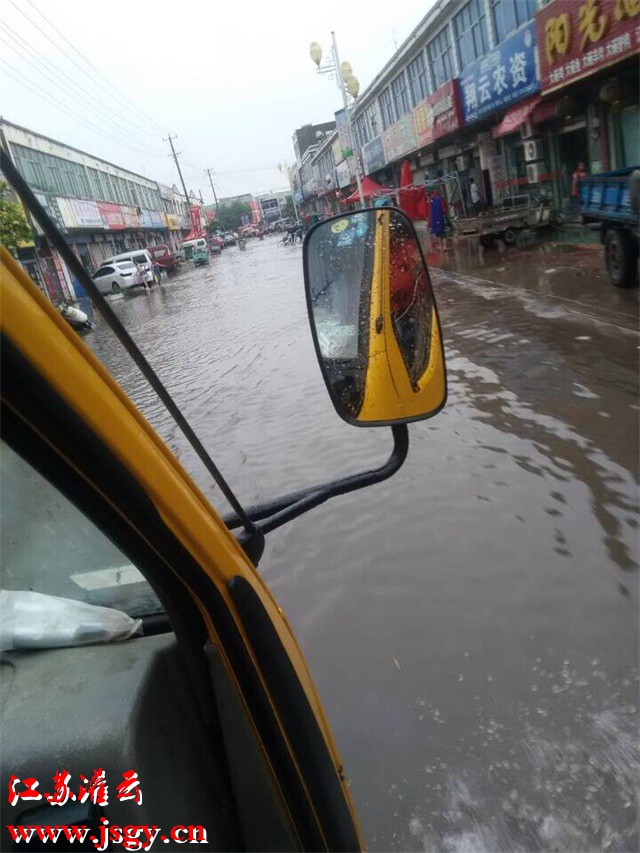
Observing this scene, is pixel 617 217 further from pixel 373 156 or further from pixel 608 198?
pixel 373 156

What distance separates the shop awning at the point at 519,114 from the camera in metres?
14.8

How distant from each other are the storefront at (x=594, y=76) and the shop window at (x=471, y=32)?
407 cm

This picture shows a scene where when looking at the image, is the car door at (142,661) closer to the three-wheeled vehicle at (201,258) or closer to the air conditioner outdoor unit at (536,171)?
the air conditioner outdoor unit at (536,171)

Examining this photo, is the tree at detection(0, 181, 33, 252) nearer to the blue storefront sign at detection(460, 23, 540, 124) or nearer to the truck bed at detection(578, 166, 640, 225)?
the truck bed at detection(578, 166, 640, 225)

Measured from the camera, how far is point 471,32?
60.7ft

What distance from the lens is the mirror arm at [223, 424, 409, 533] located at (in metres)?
1.33

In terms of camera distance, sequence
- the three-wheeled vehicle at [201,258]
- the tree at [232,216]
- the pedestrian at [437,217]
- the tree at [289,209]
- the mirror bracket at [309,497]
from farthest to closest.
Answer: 1. the tree at [232,216]
2. the tree at [289,209]
3. the three-wheeled vehicle at [201,258]
4. the pedestrian at [437,217]
5. the mirror bracket at [309,497]

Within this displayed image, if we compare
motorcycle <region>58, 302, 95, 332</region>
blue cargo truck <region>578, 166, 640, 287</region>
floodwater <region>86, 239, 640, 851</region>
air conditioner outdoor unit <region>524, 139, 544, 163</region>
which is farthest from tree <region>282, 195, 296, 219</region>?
floodwater <region>86, 239, 640, 851</region>

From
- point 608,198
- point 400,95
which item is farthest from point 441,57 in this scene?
point 608,198

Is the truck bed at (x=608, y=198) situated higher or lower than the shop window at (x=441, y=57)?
lower

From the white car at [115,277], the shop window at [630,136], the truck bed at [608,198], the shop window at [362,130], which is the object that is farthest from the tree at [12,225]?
the shop window at [362,130]

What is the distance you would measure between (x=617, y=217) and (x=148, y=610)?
27.6 ft

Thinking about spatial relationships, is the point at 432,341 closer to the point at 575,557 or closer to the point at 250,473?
the point at 575,557

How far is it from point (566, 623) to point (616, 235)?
7.22 m
